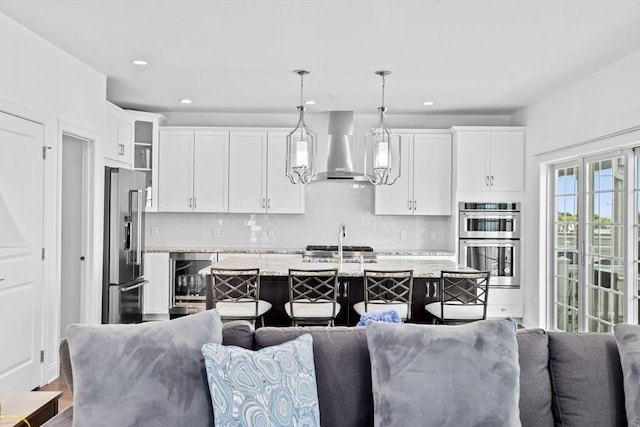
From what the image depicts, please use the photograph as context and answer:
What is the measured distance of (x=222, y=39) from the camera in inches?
152

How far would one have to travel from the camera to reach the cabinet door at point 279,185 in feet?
21.4

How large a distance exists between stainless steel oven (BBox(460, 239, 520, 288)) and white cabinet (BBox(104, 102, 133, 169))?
13.9ft

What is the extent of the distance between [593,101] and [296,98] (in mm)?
3035

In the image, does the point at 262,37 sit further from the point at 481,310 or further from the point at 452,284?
the point at 481,310

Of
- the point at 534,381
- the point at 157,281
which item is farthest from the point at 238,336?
the point at 157,281

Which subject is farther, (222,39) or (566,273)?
(566,273)

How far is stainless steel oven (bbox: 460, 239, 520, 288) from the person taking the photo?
6.14 m

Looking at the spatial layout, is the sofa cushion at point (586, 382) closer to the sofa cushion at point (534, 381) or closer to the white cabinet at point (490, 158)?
the sofa cushion at point (534, 381)

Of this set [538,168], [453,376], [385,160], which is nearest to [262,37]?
[385,160]

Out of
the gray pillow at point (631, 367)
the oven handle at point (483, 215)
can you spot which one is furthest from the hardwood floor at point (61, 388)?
the oven handle at point (483, 215)

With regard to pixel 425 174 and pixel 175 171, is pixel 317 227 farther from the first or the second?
pixel 175 171

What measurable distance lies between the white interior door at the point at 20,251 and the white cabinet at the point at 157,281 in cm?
233

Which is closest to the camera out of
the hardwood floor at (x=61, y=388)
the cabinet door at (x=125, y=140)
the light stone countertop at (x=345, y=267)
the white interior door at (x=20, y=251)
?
the white interior door at (x=20, y=251)

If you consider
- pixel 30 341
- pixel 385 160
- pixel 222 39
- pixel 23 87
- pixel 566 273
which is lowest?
pixel 30 341
